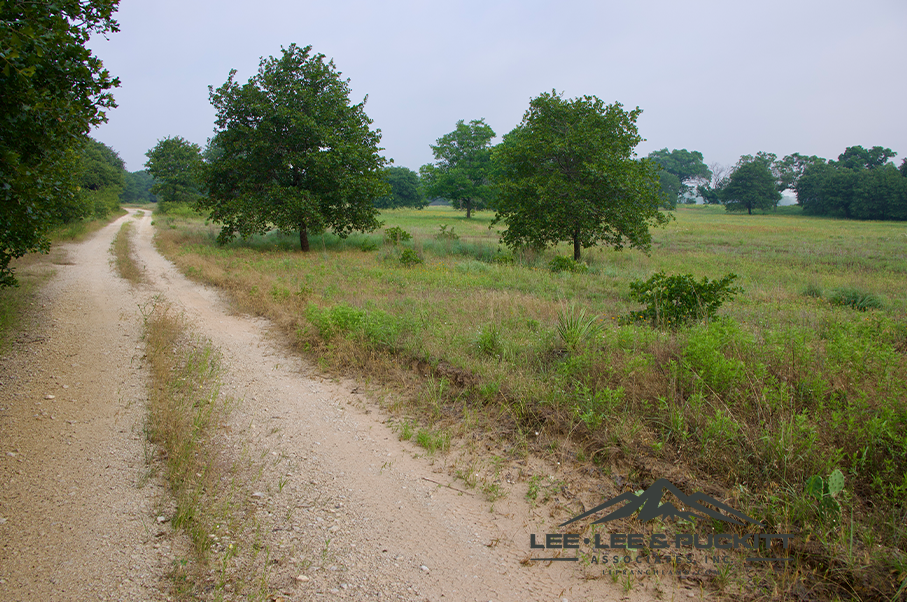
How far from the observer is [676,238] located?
34.5m

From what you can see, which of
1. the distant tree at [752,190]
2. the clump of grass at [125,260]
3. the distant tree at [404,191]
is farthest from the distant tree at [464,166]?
the distant tree at [752,190]

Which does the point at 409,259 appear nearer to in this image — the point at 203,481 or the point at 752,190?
the point at 203,481

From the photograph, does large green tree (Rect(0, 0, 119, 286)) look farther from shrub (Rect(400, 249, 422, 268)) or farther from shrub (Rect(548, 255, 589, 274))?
shrub (Rect(548, 255, 589, 274))

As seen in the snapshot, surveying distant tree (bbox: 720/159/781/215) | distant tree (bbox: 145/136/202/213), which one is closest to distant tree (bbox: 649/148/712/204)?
distant tree (bbox: 720/159/781/215)

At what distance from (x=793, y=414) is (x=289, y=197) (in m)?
21.4

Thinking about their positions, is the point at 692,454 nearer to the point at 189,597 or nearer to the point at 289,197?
the point at 189,597

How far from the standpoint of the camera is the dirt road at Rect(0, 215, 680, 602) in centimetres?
314

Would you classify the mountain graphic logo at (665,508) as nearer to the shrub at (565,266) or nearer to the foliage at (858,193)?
the shrub at (565,266)

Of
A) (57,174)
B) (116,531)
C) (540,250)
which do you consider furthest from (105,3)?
(540,250)

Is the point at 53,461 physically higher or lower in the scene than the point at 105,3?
lower

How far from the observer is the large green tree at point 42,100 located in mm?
5582

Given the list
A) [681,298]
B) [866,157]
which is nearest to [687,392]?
[681,298]

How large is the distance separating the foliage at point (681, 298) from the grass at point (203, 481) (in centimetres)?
649

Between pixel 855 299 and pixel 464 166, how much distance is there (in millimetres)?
53914
